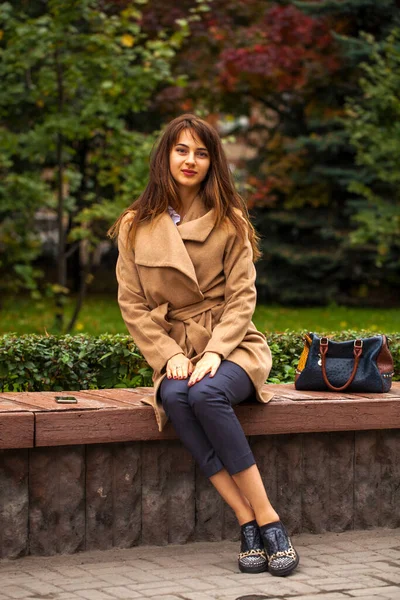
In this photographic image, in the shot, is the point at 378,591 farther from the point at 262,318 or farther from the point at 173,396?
the point at 262,318

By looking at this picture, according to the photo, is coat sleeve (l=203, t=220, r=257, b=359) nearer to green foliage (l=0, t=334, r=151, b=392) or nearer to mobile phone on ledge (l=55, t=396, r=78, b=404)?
mobile phone on ledge (l=55, t=396, r=78, b=404)

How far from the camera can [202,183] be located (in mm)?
5414

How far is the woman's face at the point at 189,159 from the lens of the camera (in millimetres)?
5277

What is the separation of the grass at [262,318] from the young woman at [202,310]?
8250 mm

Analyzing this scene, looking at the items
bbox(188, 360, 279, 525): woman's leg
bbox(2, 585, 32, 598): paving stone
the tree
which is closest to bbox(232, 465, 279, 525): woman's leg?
bbox(188, 360, 279, 525): woman's leg

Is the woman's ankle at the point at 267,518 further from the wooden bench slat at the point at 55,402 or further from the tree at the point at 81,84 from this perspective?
the tree at the point at 81,84

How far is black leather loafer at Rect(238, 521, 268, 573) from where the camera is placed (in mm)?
4742

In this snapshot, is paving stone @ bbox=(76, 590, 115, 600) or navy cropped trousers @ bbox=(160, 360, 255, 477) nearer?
paving stone @ bbox=(76, 590, 115, 600)

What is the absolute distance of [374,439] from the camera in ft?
18.2

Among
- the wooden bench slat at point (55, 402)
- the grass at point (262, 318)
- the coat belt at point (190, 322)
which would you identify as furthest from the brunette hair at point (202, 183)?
the grass at point (262, 318)

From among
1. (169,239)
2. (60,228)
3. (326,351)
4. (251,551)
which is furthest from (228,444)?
(60,228)

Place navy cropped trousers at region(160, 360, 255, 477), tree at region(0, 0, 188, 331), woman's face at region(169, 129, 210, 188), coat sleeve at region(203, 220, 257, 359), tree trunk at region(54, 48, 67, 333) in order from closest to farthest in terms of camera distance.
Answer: navy cropped trousers at region(160, 360, 255, 477)
coat sleeve at region(203, 220, 257, 359)
woman's face at region(169, 129, 210, 188)
tree at region(0, 0, 188, 331)
tree trunk at region(54, 48, 67, 333)

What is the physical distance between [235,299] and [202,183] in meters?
0.62

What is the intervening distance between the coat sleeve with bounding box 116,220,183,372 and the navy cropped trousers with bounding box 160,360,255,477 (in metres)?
0.14
